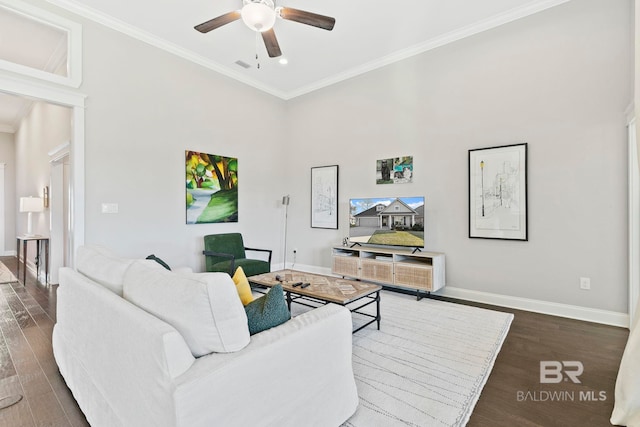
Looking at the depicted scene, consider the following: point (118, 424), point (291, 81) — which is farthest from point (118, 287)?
point (291, 81)

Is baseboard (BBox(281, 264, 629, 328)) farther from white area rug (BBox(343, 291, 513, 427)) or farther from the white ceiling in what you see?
the white ceiling

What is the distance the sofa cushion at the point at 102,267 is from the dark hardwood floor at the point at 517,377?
0.78m

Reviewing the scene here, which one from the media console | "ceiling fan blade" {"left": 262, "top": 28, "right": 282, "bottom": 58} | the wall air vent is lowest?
the media console

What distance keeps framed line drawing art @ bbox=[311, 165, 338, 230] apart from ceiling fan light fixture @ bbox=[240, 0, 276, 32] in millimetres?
2804

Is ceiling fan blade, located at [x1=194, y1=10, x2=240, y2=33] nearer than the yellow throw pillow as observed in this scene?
No

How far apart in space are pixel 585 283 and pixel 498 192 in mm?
1295

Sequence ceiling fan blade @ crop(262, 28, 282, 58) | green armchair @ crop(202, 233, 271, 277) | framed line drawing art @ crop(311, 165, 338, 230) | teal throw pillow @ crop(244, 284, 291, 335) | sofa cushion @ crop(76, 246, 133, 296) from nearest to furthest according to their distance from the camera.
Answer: teal throw pillow @ crop(244, 284, 291, 335) < sofa cushion @ crop(76, 246, 133, 296) < ceiling fan blade @ crop(262, 28, 282, 58) < green armchair @ crop(202, 233, 271, 277) < framed line drawing art @ crop(311, 165, 338, 230)

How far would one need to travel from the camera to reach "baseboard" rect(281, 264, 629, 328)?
3170 mm

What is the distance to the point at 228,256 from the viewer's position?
13.4 feet

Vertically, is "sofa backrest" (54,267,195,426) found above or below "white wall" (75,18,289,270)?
below

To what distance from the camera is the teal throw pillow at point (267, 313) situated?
59.1 inches

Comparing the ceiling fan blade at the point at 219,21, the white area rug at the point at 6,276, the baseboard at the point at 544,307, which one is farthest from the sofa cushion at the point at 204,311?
the white area rug at the point at 6,276

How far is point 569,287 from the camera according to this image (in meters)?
3.41

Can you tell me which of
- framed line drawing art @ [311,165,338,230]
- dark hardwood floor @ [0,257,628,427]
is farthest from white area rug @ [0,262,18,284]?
framed line drawing art @ [311,165,338,230]
